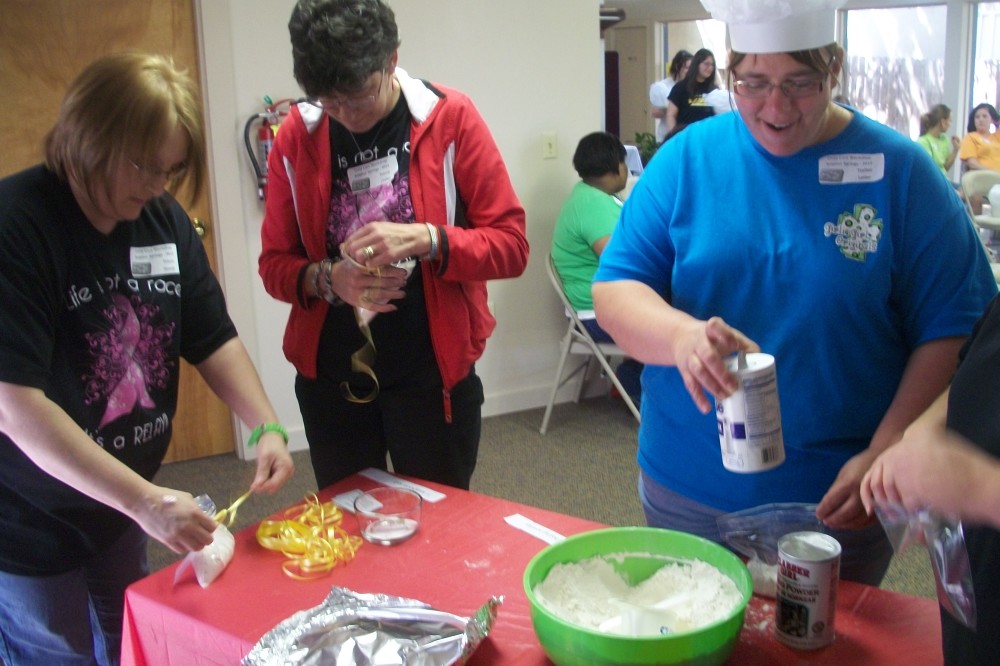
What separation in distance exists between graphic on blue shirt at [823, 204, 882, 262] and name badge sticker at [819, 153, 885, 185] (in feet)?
0.14

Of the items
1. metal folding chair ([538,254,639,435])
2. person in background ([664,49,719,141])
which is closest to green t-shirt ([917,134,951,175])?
person in background ([664,49,719,141])

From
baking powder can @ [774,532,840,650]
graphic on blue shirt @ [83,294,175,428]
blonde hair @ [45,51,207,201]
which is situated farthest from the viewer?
graphic on blue shirt @ [83,294,175,428]

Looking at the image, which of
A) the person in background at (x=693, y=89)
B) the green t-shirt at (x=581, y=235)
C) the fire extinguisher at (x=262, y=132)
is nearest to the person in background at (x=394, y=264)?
the fire extinguisher at (x=262, y=132)

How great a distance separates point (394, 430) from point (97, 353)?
0.61m

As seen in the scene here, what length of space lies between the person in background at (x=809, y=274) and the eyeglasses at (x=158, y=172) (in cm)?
73

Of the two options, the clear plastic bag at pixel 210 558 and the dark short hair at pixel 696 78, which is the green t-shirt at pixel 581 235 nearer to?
the dark short hair at pixel 696 78

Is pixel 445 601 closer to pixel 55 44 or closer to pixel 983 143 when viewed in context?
pixel 55 44

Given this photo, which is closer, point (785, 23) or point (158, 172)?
point (785, 23)

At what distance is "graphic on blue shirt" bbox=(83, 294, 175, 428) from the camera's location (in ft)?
4.68

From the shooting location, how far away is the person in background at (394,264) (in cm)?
176

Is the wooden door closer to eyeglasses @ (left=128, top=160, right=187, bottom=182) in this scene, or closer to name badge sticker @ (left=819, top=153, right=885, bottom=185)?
eyeglasses @ (left=128, top=160, right=187, bottom=182)

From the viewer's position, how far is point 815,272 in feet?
4.15

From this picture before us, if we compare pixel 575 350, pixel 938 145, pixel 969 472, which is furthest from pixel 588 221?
pixel 938 145

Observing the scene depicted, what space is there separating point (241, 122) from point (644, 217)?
2.52m
